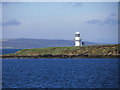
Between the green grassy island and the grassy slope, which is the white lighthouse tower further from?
the grassy slope

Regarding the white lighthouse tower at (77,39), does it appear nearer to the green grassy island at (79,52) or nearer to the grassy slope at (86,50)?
the green grassy island at (79,52)

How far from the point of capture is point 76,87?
48.4 m

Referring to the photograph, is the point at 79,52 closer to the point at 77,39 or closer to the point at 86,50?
the point at 86,50

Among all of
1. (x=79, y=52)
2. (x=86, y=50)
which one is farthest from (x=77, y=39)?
(x=86, y=50)

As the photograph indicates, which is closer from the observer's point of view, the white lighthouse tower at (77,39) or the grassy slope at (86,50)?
the grassy slope at (86,50)

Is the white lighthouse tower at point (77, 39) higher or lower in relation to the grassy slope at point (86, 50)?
higher

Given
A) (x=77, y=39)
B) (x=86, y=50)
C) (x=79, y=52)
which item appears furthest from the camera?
(x=77, y=39)

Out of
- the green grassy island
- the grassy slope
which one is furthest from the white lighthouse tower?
the grassy slope

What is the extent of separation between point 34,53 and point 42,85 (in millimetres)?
90425

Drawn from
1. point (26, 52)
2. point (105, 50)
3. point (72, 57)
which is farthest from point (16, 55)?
point (105, 50)

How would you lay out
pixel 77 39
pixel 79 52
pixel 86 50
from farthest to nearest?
pixel 77 39
pixel 79 52
pixel 86 50

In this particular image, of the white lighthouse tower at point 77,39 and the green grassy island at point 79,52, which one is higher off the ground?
the white lighthouse tower at point 77,39

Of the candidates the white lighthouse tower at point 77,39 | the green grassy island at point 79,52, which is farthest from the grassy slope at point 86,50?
the white lighthouse tower at point 77,39

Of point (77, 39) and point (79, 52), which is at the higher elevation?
point (77, 39)
